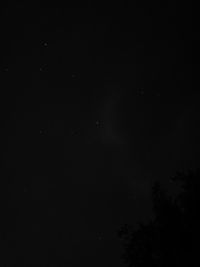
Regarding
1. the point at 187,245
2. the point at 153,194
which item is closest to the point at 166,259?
the point at 187,245

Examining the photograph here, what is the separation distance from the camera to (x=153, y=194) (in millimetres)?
8125

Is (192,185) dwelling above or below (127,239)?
above

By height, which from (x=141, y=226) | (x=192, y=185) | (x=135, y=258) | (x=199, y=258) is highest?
(x=192, y=185)

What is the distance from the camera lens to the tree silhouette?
7003mm

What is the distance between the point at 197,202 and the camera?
748 cm

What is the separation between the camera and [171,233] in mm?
7188

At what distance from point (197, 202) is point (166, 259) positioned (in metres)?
1.35

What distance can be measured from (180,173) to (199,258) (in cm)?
197

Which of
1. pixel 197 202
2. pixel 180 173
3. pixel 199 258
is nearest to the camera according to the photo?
pixel 199 258

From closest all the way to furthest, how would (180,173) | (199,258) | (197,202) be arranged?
(199,258) → (197,202) → (180,173)

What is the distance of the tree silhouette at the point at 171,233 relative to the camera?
23.0 ft

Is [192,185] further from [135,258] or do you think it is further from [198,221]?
[135,258]

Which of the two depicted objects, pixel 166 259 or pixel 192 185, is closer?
pixel 166 259

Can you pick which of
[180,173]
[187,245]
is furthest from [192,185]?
[187,245]
